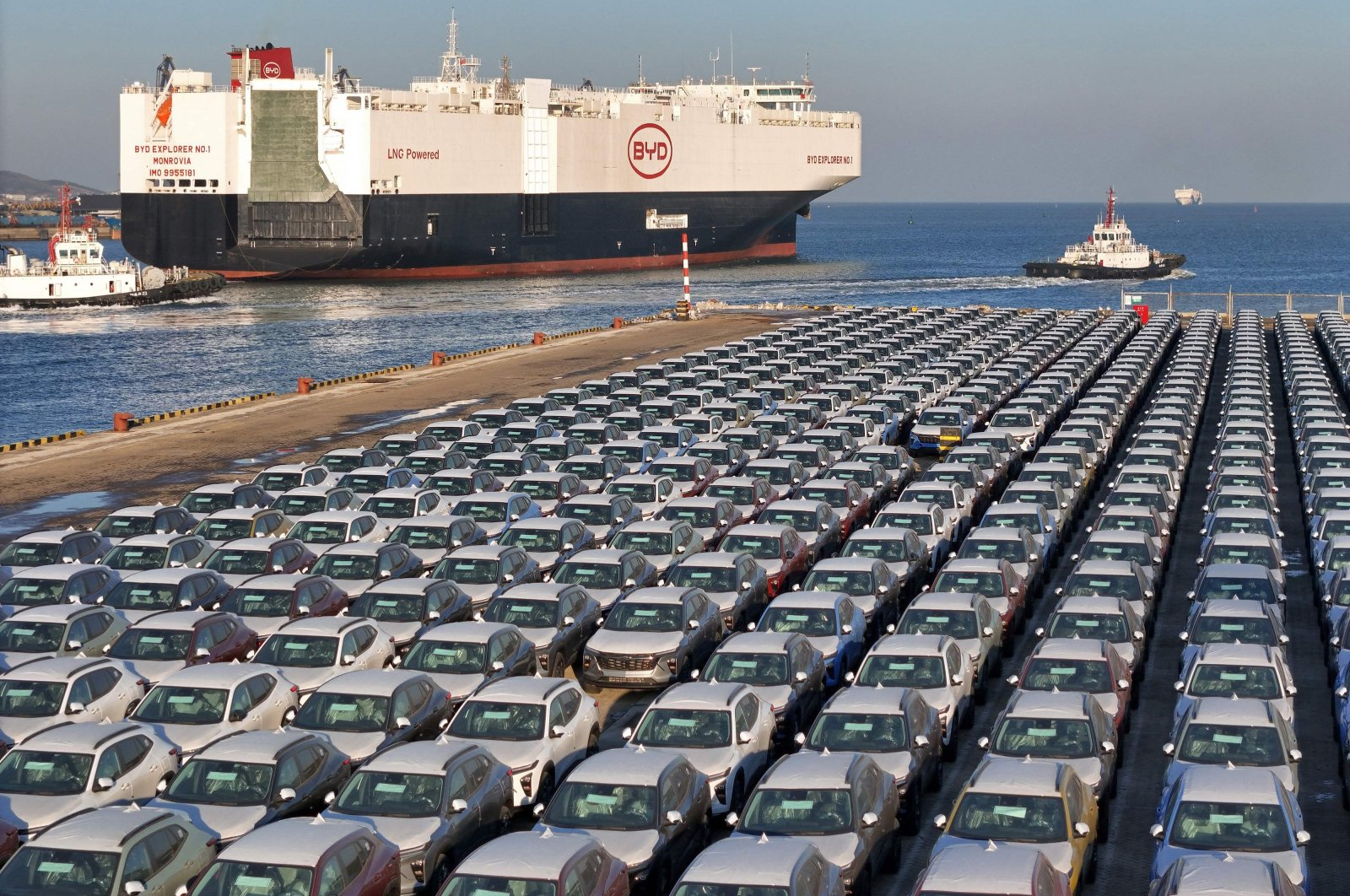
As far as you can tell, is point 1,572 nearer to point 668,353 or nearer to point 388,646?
point 388,646

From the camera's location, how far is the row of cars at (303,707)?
12625mm

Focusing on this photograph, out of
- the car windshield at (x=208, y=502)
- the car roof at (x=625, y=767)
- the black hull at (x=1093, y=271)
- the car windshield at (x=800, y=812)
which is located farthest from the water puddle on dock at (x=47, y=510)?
the black hull at (x=1093, y=271)

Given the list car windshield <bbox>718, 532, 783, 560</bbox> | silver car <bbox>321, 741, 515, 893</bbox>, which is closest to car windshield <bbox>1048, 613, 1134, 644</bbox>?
car windshield <bbox>718, 532, 783, 560</bbox>

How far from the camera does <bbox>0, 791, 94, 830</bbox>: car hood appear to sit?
14.0 metres

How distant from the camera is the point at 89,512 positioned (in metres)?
32.8

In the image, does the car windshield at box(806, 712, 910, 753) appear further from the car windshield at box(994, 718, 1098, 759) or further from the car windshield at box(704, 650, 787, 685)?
the car windshield at box(704, 650, 787, 685)

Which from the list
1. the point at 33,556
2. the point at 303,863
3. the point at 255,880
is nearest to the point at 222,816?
the point at 255,880

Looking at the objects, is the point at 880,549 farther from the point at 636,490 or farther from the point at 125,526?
the point at 125,526

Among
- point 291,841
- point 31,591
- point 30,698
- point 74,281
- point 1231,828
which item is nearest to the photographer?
point 291,841

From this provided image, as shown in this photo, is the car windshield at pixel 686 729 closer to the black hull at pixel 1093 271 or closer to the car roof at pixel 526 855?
the car roof at pixel 526 855

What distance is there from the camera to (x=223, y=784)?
14.2m

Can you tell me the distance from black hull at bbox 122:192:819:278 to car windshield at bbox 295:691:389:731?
102819 millimetres

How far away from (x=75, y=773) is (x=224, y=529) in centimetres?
1170

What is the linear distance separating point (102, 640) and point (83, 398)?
175 ft
